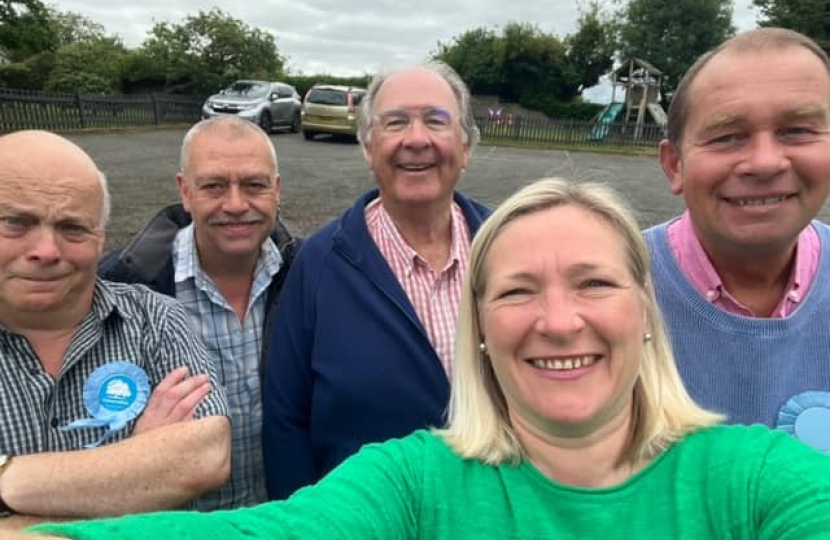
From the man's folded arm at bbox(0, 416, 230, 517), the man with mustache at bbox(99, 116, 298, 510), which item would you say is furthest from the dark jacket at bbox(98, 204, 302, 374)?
the man's folded arm at bbox(0, 416, 230, 517)

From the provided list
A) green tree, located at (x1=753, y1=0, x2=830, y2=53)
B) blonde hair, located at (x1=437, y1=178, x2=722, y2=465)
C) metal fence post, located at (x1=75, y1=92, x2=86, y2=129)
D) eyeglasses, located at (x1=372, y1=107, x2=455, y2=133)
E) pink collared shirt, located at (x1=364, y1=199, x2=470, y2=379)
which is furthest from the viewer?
green tree, located at (x1=753, y1=0, x2=830, y2=53)

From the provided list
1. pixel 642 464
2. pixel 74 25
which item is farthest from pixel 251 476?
pixel 74 25

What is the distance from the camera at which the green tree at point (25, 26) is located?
18.6m

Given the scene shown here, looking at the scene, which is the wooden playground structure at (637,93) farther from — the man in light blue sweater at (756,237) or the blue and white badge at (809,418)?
the blue and white badge at (809,418)

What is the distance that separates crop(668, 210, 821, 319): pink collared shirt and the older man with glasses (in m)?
0.85

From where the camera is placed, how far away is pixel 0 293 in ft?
6.77

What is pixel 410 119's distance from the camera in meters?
2.49

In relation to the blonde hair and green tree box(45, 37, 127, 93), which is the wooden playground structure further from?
the blonde hair

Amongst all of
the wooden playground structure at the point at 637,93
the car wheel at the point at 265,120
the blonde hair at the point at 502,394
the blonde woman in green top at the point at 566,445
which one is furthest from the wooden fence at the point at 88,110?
the wooden playground structure at the point at 637,93

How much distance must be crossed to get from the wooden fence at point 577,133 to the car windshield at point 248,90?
8946 mm

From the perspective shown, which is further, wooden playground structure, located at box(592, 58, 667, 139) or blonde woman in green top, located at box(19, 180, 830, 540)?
wooden playground structure, located at box(592, 58, 667, 139)

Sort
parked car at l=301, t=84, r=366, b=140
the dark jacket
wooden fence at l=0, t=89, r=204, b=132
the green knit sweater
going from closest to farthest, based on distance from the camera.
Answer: the green knit sweater < the dark jacket < wooden fence at l=0, t=89, r=204, b=132 < parked car at l=301, t=84, r=366, b=140

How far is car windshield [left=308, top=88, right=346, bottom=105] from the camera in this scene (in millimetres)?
20609

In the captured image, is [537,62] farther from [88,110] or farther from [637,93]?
[88,110]
